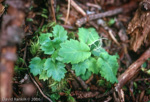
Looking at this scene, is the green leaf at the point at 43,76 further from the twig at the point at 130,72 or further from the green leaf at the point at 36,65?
the twig at the point at 130,72

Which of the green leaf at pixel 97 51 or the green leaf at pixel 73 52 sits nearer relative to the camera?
the green leaf at pixel 73 52

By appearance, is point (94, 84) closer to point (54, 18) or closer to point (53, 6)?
point (54, 18)

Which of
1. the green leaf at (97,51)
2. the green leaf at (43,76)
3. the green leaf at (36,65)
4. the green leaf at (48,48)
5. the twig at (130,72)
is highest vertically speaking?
the green leaf at (48,48)

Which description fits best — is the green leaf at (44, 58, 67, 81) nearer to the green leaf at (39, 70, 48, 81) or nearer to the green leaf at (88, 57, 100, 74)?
the green leaf at (39, 70, 48, 81)

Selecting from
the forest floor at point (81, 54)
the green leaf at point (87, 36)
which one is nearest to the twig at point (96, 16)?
the forest floor at point (81, 54)

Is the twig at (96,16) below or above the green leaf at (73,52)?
above

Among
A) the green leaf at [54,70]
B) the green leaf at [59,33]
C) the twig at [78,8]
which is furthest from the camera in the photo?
the twig at [78,8]
